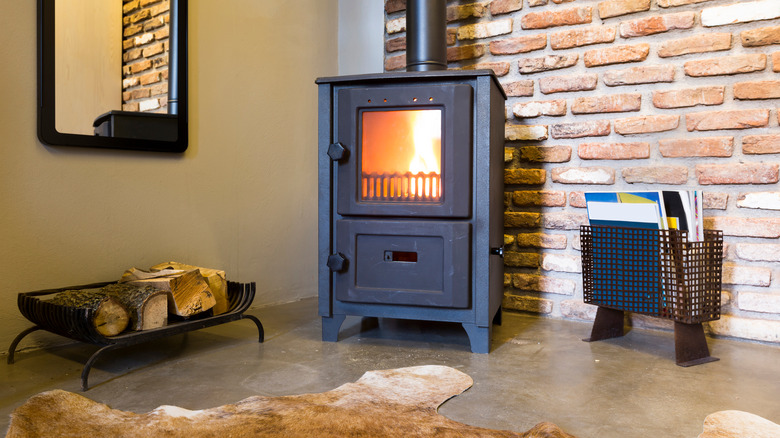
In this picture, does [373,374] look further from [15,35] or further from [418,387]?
[15,35]

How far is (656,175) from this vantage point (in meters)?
2.13

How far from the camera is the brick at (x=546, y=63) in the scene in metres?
2.29

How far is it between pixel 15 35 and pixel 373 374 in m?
1.46

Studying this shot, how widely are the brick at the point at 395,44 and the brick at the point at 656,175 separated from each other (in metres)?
1.14

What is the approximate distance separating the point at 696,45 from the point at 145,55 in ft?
6.37

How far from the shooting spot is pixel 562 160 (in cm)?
232

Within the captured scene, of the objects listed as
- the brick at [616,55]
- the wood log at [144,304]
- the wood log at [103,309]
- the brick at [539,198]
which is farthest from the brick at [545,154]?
the wood log at [103,309]

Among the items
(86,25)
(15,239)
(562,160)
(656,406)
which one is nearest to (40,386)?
(15,239)

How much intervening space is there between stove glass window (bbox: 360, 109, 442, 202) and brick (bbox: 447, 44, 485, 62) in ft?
2.64

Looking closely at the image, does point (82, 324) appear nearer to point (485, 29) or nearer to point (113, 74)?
point (113, 74)

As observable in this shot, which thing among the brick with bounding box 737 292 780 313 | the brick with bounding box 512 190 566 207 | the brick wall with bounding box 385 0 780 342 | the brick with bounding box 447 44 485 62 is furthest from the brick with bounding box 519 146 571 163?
the brick with bounding box 737 292 780 313

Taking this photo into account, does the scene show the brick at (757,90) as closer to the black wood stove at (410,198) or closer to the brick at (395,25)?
the black wood stove at (410,198)

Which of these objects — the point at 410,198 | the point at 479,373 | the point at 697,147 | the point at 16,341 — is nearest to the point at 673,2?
the point at 697,147

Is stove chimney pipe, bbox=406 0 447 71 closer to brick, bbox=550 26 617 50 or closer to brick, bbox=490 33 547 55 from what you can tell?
brick, bbox=490 33 547 55
